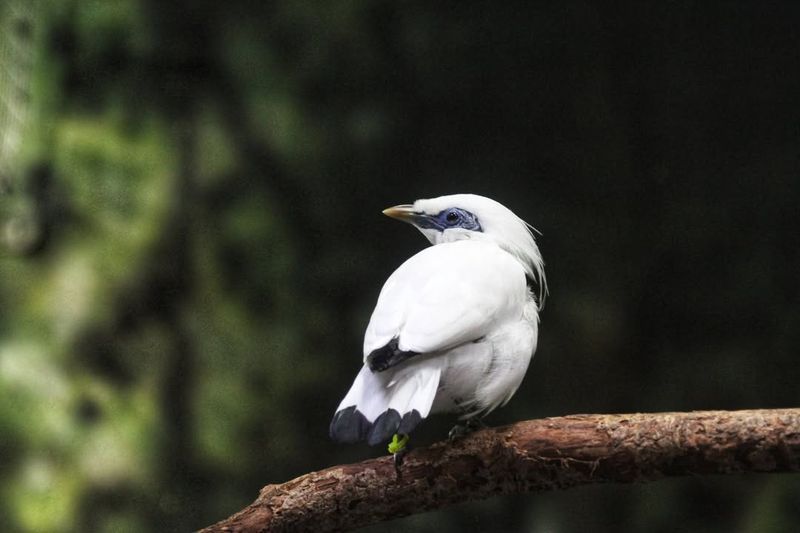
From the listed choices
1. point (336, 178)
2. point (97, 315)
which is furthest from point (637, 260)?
point (97, 315)

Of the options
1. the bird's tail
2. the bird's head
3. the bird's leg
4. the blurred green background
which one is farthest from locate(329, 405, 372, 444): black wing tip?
the blurred green background

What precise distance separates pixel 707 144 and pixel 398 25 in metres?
1.40

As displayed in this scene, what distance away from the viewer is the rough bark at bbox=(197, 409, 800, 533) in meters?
1.82

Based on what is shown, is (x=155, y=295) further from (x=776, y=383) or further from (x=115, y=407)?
(x=776, y=383)

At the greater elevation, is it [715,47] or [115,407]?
[715,47]

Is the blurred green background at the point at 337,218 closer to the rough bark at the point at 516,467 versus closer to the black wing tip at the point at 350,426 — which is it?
the rough bark at the point at 516,467

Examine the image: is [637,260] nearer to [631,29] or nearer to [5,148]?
[631,29]

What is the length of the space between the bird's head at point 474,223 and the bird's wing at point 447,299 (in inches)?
3.8

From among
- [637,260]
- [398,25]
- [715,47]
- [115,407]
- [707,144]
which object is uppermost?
[398,25]

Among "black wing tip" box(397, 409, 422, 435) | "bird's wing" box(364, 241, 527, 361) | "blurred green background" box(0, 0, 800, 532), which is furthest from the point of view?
"blurred green background" box(0, 0, 800, 532)

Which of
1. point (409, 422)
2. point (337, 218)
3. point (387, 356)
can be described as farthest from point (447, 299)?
point (337, 218)

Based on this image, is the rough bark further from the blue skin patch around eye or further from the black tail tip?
the blue skin patch around eye

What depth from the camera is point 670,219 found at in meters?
3.77

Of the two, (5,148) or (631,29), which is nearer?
(5,148)
